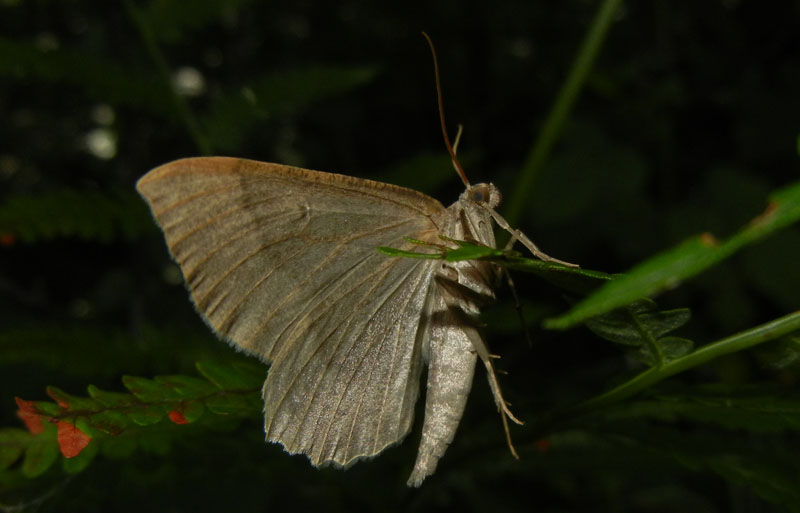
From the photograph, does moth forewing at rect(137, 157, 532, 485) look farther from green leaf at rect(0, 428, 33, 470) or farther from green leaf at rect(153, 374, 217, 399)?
green leaf at rect(0, 428, 33, 470)

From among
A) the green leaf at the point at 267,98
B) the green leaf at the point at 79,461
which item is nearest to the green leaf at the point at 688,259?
the green leaf at the point at 79,461

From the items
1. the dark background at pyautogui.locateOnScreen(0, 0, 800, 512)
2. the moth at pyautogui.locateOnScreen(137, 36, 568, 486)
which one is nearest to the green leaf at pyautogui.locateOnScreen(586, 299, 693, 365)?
the dark background at pyautogui.locateOnScreen(0, 0, 800, 512)

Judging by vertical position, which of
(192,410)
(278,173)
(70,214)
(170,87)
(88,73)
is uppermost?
(88,73)

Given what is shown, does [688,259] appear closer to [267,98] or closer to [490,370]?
[490,370]

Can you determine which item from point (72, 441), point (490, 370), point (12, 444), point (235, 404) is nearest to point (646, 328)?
point (490, 370)

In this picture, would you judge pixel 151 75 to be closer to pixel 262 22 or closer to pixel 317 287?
pixel 317 287

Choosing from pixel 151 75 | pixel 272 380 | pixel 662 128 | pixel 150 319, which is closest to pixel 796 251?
pixel 662 128
